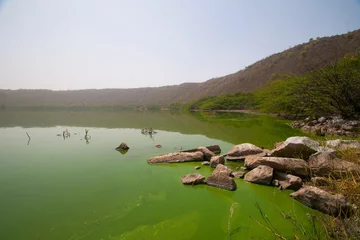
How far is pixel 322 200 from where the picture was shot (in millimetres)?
3840

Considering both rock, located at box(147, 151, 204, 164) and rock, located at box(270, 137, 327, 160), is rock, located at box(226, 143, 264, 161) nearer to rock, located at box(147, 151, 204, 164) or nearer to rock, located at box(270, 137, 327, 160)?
rock, located at box(147, 151, 204, 164)

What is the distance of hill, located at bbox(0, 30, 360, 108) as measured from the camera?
46.2 m

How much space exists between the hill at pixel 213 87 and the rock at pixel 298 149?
13508 millimetres

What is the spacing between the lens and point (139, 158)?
816 cm

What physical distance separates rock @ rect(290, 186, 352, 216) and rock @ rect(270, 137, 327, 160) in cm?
174

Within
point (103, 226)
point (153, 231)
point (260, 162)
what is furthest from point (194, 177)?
point (103, 226)

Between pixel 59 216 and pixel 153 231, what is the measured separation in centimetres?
185

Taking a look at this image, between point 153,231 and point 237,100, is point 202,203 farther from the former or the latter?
point 237,100

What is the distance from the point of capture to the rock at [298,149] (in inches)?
226

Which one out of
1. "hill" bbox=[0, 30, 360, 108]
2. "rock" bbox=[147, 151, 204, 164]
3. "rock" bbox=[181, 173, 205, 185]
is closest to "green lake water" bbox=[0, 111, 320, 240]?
"rock" bbox=[181, 173, 205, 185]

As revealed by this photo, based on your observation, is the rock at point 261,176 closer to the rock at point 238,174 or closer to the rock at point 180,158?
the rock at point 238,174

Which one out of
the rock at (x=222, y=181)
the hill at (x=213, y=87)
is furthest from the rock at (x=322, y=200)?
the hill at (x=213, y=87)

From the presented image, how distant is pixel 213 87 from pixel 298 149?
6368 centimetres

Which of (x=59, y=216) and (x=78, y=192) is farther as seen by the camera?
(x=78, y=192)
